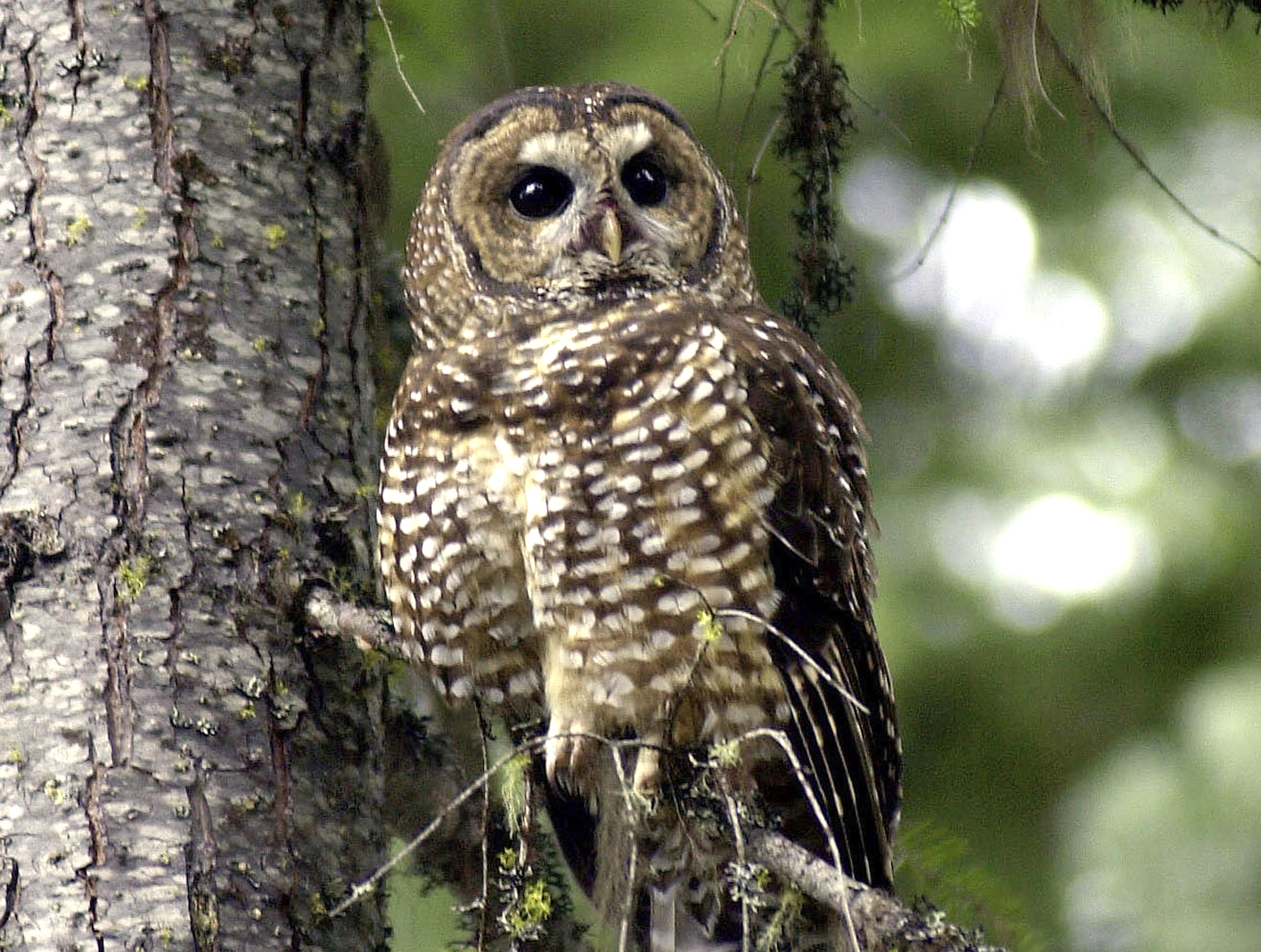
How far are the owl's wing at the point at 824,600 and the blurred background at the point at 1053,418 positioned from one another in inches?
46.7

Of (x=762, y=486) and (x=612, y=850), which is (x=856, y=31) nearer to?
(x=762, y=486)

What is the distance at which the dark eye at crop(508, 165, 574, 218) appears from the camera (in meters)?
3.01

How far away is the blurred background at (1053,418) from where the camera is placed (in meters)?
4.11

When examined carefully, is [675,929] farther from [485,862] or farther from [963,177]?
[963,177]

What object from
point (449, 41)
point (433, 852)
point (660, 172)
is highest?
point (449, 41)

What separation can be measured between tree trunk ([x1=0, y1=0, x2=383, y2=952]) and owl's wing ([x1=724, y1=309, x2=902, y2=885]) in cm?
72

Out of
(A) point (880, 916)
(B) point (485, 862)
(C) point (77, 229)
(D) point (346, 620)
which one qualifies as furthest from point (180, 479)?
(A) point (880, 916)

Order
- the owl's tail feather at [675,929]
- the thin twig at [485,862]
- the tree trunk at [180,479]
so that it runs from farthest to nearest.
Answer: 1. the owl's tail feather at [675,929]
2. the tree trunk at [180,479]
3. the thin twig at [485,862]

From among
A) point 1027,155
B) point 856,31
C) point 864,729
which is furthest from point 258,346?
point 1027,155

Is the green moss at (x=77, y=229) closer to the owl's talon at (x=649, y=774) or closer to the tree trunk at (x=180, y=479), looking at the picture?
the tree trunk at (x=180, y=479)

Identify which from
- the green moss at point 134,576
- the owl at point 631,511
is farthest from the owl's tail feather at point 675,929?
the green moss at point 134,576

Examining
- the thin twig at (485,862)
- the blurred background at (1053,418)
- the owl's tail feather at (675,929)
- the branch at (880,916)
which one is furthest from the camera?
the blurred background at (1053,418)

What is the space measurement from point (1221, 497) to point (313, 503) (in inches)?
118

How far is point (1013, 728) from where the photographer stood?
15.2ft
